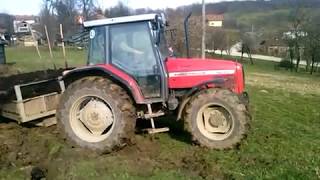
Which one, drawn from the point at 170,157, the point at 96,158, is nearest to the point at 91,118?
the point at 96,158

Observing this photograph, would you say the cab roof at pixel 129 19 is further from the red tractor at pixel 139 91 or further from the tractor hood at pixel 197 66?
the tractor hood at pixel 197 66

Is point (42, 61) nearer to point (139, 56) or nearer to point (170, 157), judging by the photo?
point (139, 56)

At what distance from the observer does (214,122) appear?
22.2ft

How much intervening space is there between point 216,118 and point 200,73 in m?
0.77

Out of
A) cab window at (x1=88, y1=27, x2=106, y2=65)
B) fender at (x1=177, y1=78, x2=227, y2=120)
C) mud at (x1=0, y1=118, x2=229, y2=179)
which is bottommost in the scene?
→ mud at (x1=0, y1=118, x2=229, y2=179)

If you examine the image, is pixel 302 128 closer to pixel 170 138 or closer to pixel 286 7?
pixel 170 138

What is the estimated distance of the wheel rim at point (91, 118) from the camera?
688 centimetres

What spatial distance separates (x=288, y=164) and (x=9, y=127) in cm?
520

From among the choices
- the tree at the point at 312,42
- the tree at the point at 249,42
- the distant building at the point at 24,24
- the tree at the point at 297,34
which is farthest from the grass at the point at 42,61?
the tree at the point at 297,34

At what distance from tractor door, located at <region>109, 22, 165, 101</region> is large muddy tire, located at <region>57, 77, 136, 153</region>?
0.37 m

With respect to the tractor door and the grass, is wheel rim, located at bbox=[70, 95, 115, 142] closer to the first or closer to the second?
the tractor door

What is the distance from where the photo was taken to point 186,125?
6.77m

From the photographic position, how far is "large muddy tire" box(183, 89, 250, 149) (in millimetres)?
6523

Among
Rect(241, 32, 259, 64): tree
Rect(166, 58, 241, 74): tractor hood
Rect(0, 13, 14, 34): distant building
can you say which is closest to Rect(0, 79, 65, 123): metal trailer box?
Rect(166, 58, 241, 74): tractor hood
